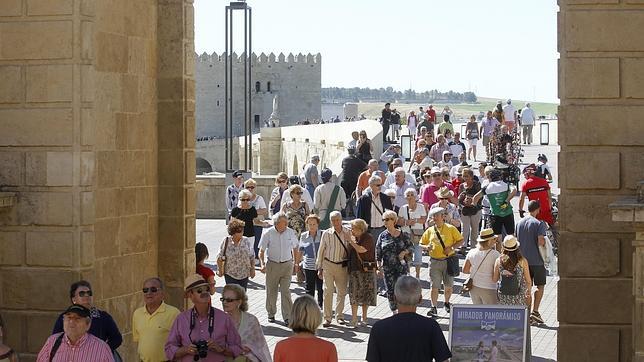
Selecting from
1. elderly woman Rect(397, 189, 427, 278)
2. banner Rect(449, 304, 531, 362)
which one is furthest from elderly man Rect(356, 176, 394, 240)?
banner Rect(449, 304, 531, 362)

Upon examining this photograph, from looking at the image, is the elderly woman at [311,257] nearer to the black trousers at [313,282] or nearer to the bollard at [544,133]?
the black trousers at [313,282]

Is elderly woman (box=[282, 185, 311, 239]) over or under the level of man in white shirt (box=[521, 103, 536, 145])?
under

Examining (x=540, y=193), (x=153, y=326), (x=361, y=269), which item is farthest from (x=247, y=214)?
(x=153, y=326)

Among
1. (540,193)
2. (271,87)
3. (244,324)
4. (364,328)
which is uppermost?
(271,87)

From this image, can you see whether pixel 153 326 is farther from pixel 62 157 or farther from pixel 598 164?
pixel 598 164

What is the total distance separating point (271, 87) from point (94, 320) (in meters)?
109

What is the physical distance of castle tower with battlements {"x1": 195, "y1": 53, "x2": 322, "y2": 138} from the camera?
11538 cm

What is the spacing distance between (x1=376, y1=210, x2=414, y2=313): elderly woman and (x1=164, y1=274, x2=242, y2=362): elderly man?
578 centimetres

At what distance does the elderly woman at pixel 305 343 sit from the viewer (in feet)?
27.0

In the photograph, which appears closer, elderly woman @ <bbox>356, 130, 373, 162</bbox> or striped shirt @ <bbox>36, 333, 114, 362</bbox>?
striped shirt @ <bbox>36, 333, 114, 362</bbox>

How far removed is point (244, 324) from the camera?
9.62 m

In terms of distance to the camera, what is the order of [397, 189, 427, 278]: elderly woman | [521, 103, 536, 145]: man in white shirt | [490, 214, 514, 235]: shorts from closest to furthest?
[397, 189, 427, 278]: elderly woman < [490, 214, 514, 235]: shorts < [521, 103, 536, 145]: man in white shirt

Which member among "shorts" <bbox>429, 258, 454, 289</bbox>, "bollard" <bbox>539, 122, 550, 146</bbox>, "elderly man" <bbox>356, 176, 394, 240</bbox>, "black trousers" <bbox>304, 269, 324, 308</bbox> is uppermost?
"bollard" <bbox>539, 122, 550, 146</bbox>

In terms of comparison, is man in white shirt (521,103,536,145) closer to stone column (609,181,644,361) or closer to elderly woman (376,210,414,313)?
elderly woman (376,210,414,313)
